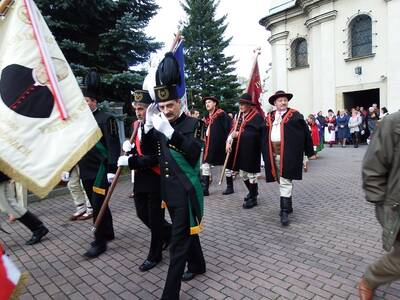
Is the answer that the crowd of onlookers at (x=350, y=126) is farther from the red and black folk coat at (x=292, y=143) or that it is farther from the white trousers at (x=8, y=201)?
the white trousers at (x=8, y=201)

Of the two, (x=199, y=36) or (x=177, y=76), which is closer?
(x=177, y=76)

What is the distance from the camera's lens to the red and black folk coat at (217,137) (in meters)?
8.01

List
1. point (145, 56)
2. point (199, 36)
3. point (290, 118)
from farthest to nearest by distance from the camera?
1. point (199, 36)
2. point (145, 56)
3. point (290, 118)

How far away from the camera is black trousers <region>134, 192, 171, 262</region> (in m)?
4.08

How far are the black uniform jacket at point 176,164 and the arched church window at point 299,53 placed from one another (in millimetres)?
23213

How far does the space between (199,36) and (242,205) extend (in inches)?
1021

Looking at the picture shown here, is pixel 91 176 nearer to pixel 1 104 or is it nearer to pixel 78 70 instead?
pixel 1 104

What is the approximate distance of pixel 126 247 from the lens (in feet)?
→ 16.0

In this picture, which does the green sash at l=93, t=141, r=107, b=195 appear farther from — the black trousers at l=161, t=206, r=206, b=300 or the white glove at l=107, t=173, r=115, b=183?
the black trousers at l=161, t=206, r=206, b=300

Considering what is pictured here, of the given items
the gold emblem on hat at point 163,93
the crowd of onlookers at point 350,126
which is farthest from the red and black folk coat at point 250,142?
the crowd of onlookers at point 350,126

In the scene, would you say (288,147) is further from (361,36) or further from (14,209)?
(361,36)

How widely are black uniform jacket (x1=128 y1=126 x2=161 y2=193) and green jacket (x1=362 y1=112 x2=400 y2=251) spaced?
2142 millimetres

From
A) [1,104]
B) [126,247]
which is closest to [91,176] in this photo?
[126,247]

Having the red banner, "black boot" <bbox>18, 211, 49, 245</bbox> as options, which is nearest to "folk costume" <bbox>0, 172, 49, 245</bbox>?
"black boot" <bbox>18, 211, 49, 245</bbox>
